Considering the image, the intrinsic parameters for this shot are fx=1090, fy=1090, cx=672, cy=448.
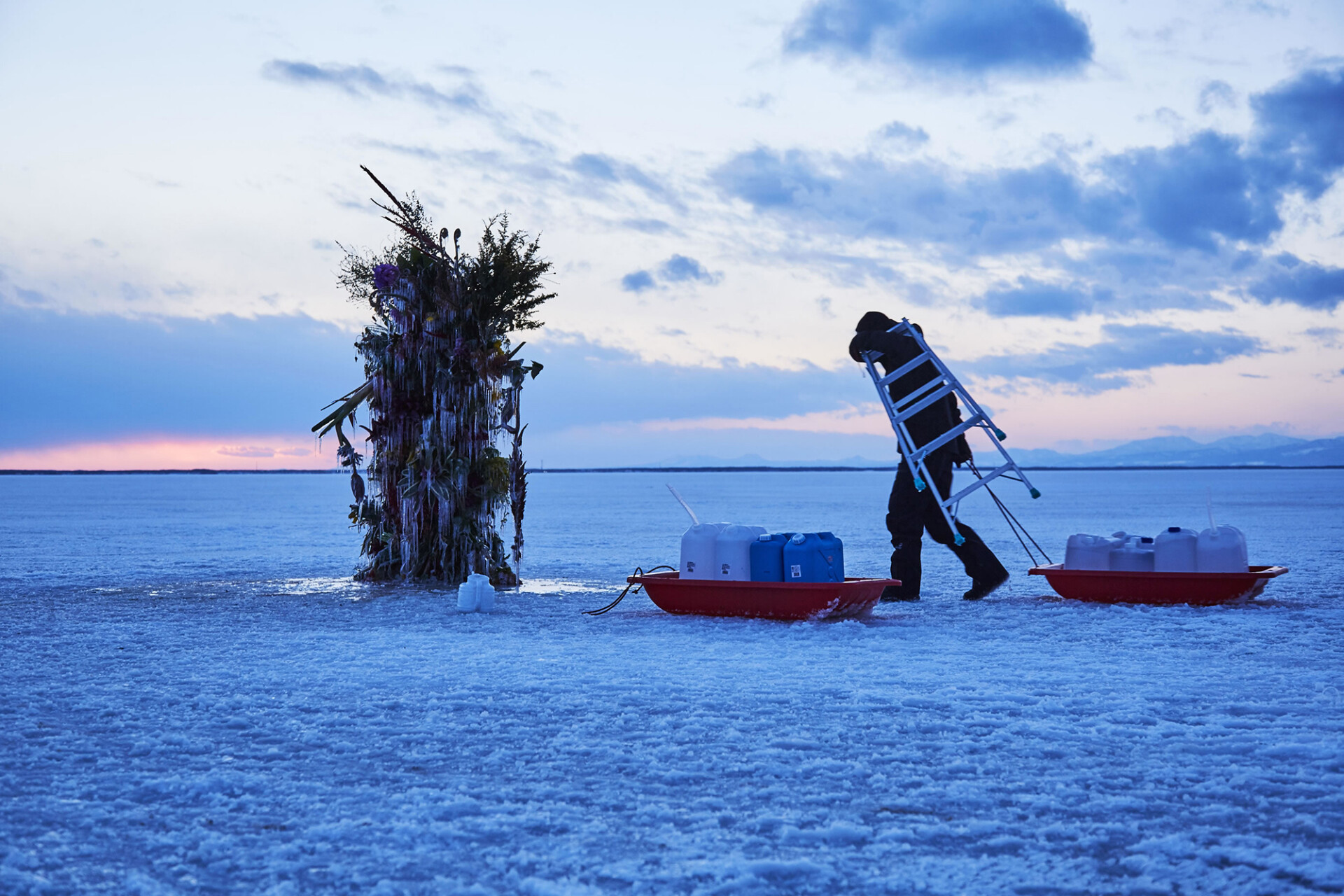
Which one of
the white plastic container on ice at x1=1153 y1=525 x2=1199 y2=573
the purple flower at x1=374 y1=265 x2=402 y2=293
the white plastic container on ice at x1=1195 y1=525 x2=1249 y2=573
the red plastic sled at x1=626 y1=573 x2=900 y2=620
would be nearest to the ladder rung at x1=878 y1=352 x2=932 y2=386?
the red plastic sled at x1=626 y1=573 x2=900 y2=620

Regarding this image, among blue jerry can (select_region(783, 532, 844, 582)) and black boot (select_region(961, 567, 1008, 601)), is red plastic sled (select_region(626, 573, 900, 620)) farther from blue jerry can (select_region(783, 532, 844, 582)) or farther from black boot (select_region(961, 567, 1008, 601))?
black boot (select_region(961, 567, 1008, 601))

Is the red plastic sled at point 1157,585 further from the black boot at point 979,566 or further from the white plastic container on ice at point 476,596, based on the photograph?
the white plastic container on ice at point 476,596

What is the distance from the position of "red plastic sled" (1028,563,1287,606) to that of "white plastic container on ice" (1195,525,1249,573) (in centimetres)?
14

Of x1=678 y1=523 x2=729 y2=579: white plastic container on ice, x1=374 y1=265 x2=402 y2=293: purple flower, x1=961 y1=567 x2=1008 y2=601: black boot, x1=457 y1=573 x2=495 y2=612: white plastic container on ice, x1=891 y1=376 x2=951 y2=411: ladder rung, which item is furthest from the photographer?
x1=374 y1=265 x2=402 y2=293: purple flower

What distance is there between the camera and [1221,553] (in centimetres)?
1047

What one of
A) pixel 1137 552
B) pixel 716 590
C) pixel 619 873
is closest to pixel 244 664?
pixel 716 590

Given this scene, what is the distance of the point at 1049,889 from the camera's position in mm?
3674

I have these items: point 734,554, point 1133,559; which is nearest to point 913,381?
point 1133,559

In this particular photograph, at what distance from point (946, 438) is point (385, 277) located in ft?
22.5

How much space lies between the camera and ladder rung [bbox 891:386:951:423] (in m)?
11.3

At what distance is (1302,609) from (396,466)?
1002 cm

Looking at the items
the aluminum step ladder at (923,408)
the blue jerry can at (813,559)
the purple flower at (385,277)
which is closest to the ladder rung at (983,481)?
the aluminum step ladder at (923,408)

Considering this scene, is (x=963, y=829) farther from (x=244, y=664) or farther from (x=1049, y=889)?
(x=244, y=664)

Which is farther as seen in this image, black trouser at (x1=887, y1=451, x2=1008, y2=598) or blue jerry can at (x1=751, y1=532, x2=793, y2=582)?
black trouser at (x1=887, y1=451, x2=1008, y2=598)
